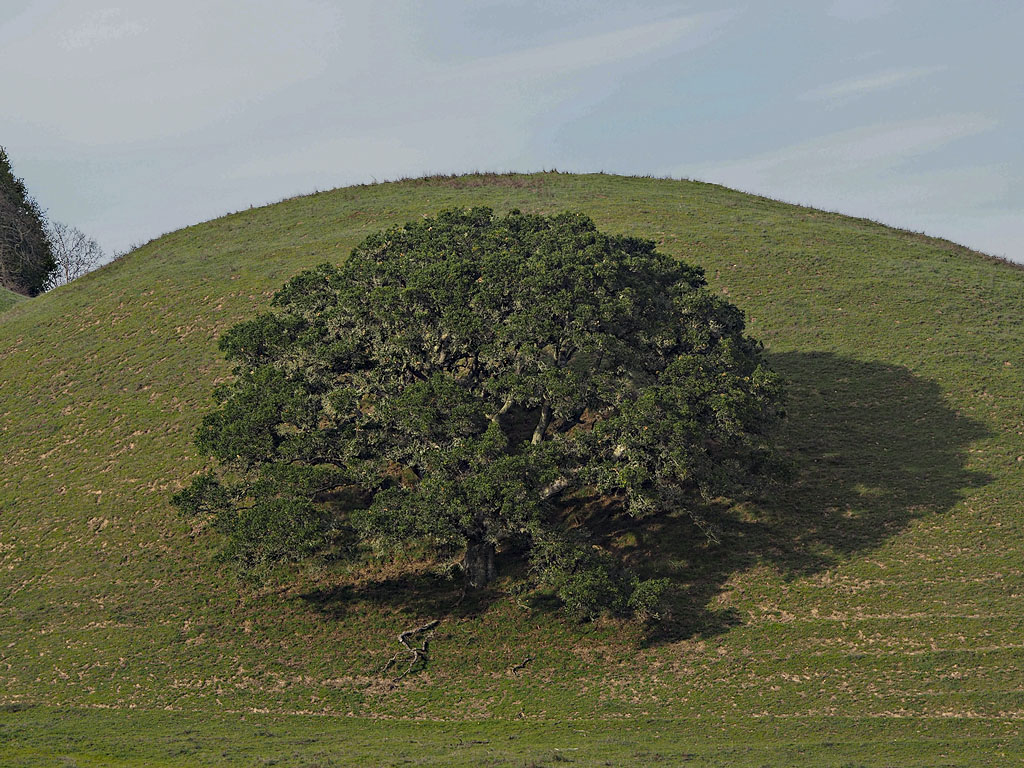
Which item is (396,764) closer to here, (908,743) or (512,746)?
(512,746)

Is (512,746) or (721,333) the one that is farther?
(721,333)

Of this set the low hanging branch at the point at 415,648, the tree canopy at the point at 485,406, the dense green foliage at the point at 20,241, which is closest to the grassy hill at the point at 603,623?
the low hanging branch at the point at 415,648

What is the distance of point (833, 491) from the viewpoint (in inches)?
1875

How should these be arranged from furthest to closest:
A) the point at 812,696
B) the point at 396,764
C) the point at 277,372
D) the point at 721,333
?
the point at 721,333
the point at 277,372
the point at 812,696
the point at 396,764

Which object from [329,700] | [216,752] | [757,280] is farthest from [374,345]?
[757,280]

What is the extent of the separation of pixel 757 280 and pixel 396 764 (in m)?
49.5

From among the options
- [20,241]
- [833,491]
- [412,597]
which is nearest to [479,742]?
[412,597]

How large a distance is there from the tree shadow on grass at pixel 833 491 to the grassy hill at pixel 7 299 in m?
71.1

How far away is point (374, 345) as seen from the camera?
4331cm

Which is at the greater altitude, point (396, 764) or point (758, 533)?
point (758, 533)

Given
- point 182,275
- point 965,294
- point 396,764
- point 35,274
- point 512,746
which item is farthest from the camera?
point 35,274

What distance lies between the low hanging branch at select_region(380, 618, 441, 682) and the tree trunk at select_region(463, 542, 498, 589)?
2548 mm

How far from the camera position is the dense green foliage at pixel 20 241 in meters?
110

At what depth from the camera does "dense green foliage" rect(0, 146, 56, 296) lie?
10975 centimetres
